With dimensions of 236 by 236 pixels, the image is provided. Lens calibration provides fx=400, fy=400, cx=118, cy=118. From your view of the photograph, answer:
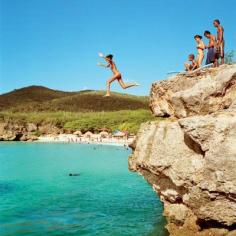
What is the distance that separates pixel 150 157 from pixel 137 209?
850 cm

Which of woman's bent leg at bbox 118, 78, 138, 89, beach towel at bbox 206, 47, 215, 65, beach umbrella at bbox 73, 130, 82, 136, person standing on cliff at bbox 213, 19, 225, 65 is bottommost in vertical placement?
beach umbrella at bbox 73, 130, 82, 136

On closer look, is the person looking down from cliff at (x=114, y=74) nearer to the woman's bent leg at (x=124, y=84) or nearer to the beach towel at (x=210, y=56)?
the woman's bent leg at (x=124, y=84)

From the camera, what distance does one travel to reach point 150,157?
14.6 metres

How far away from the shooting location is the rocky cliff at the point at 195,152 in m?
12.0

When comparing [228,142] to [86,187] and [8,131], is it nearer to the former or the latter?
[86,187]

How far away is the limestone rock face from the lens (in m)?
14.3

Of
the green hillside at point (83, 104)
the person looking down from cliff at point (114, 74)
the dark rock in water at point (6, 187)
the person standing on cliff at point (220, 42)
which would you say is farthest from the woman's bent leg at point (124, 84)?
the green hillside at point (83, 104)

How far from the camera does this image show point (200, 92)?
14.5 metres

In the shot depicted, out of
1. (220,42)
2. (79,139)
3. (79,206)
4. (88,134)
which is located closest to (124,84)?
(220,42)

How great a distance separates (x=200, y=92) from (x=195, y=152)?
2.40 meters

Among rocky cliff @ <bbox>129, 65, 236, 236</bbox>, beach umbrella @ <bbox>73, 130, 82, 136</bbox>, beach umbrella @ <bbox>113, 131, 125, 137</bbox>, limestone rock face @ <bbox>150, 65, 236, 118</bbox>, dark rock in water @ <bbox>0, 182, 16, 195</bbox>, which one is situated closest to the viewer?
rocky cliff @ <bbox>129, 65, 236, 236</bbox>

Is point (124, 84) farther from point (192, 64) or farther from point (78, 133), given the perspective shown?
point (78, 133)


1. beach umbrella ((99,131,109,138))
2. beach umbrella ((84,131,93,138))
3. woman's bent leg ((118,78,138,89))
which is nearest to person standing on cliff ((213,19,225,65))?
woman's bent leg ((118,78,138,89))

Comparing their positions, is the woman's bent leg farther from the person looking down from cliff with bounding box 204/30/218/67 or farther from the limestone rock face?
the person looking down from cliff with bounding box 204/30/218/67
